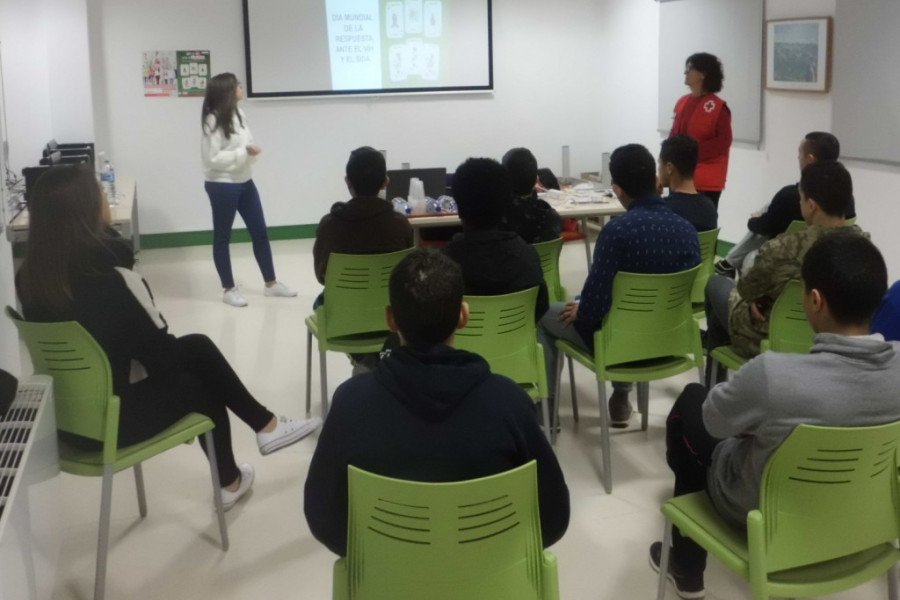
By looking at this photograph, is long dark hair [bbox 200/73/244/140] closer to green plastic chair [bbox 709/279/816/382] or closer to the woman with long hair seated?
the woman with long hair seated

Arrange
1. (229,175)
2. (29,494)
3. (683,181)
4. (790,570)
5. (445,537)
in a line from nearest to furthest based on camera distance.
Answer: (445,537) < (790,570) < (29,494) < (683,181) < (229,175)

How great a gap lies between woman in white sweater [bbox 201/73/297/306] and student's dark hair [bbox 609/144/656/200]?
3185mm

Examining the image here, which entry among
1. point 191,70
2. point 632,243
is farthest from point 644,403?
point 191,70

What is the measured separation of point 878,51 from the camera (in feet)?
16.9

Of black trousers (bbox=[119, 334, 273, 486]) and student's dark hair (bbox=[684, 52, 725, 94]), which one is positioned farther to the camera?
student's dark hair (bbox=[684, 52, 725, 94])

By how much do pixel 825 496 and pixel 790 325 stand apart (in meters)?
1.14

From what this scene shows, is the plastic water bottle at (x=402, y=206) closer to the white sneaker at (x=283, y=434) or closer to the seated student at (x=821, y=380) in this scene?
the white sneaker at (x=283, y=434)

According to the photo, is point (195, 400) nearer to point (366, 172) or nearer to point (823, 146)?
point (366, 172)

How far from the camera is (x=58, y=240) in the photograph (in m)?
2.64

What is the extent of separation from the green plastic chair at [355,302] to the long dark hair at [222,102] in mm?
2597

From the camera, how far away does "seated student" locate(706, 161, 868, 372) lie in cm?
297

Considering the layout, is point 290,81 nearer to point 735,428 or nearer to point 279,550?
point 279,550

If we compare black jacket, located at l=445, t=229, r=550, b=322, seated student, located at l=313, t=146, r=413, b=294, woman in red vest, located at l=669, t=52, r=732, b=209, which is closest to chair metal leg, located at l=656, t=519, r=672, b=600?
black jacket, located at l=445, t=229, r=550, b=322

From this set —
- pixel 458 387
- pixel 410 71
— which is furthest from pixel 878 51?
pixel 458 387
